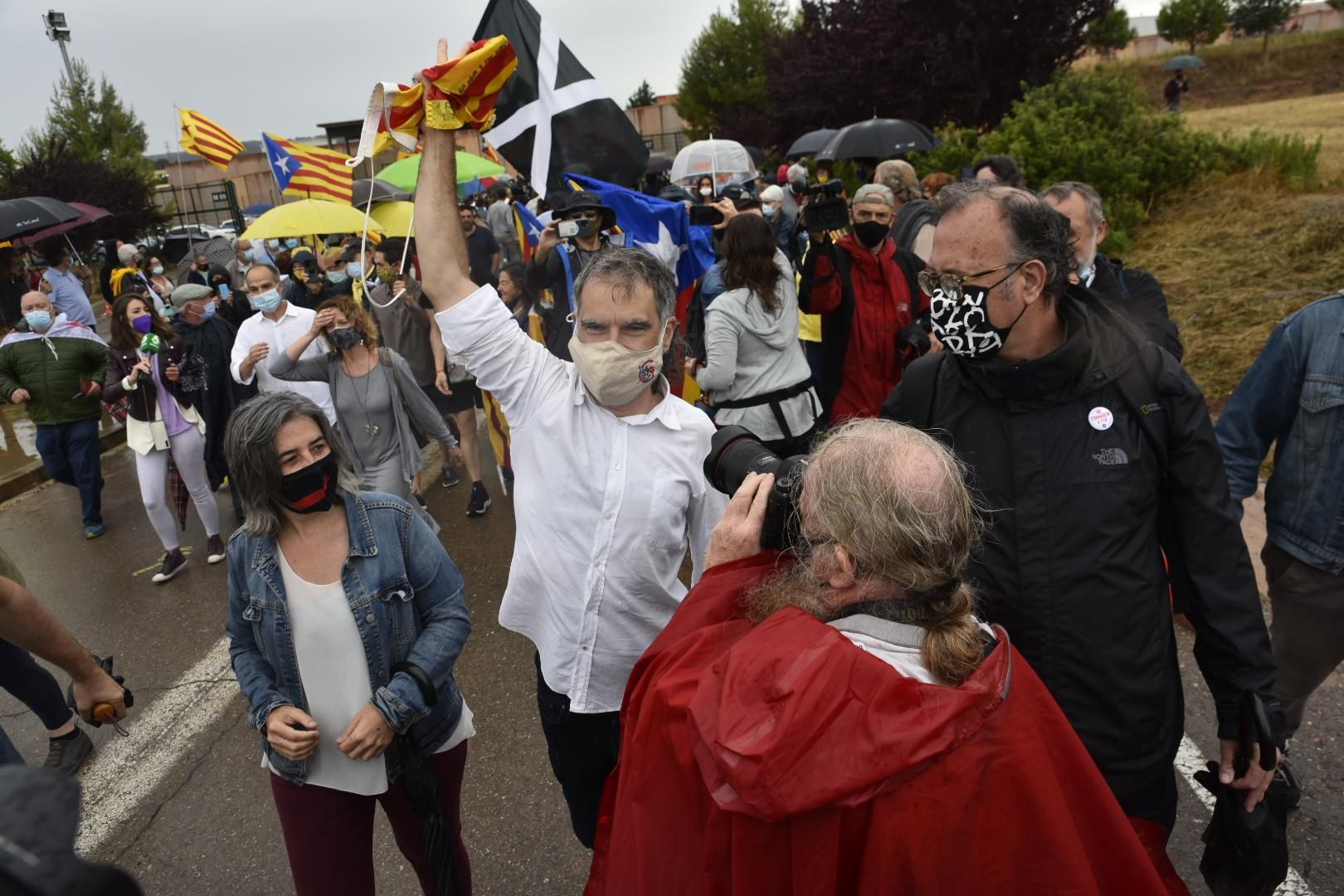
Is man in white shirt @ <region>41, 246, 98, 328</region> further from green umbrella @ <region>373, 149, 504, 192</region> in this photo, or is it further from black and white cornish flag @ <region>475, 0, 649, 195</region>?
black and white cornish flag @ <region>475, 0, 649, 195</region>

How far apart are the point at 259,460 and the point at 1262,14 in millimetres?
58414

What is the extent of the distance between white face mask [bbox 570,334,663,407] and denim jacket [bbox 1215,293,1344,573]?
1.66 metres

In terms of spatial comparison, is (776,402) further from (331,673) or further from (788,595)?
(788,595)

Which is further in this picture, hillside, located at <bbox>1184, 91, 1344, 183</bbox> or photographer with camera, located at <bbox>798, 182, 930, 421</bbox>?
hillside, located at <bbox>1184, 91, 1344, 183</bbox>

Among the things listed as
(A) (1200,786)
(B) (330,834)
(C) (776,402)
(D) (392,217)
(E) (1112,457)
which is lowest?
(A) (1200,786)

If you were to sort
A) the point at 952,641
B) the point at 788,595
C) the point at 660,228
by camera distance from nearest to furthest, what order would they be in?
the point at 952,641 → the point at 788,595 → the point at 660,228

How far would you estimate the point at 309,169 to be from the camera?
9.55 metres

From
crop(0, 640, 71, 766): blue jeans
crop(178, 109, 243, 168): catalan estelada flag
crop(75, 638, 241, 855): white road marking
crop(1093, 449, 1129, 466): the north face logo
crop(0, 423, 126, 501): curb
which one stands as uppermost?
crop(178, 109, 243, 168): catalan estelada flag

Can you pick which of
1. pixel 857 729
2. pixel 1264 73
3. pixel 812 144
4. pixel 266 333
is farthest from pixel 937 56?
pixel 1264 73

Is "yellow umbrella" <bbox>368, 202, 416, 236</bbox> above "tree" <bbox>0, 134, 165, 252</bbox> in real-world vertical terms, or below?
below

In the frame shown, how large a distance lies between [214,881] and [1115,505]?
3.08 meters

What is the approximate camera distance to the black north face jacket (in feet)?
5.85

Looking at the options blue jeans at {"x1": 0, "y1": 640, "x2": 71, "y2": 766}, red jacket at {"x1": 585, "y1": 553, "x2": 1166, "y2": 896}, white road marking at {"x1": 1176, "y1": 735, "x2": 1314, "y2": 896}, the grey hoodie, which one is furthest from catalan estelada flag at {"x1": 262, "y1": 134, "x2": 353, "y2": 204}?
red jacket at {"x1": 585, "y1": 553, "x2": 1166, "y2": 896}

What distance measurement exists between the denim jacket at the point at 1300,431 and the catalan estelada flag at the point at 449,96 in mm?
2194
